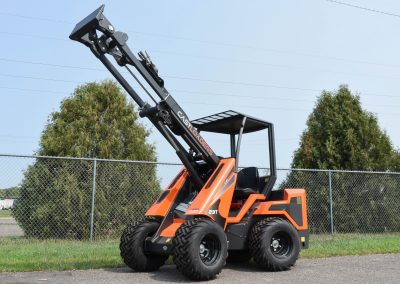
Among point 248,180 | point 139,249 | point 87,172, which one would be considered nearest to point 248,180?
point 248,180

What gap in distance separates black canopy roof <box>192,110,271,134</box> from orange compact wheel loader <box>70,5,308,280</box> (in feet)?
0.11

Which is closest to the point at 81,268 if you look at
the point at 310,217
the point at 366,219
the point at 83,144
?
the point at 83,144

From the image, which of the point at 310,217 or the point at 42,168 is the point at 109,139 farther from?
the point at 310,217

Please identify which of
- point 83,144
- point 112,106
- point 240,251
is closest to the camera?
point 240,251

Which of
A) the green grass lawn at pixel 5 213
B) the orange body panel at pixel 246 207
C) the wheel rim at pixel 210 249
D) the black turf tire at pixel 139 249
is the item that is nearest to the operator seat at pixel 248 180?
the orange body panel at pixel 246 207

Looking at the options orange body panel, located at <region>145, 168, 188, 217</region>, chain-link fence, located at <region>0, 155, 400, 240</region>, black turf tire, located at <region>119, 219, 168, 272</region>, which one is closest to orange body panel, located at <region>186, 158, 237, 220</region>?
orange body panel, located at <region>145, 168, 188, 217</region>

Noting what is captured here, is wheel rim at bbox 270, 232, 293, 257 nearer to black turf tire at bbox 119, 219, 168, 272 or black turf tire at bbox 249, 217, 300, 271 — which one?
black turf tire at bbox 249, 217, 300, 271

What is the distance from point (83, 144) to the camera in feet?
36.9

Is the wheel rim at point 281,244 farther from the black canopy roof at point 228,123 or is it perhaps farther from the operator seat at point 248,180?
the black canopy roof at point 228,123

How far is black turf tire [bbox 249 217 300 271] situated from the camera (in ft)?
21.6

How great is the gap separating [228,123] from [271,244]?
212cm

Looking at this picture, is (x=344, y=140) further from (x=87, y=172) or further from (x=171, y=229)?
(x=171, y=229)

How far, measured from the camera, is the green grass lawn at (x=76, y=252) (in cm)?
700

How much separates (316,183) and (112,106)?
5.75m
